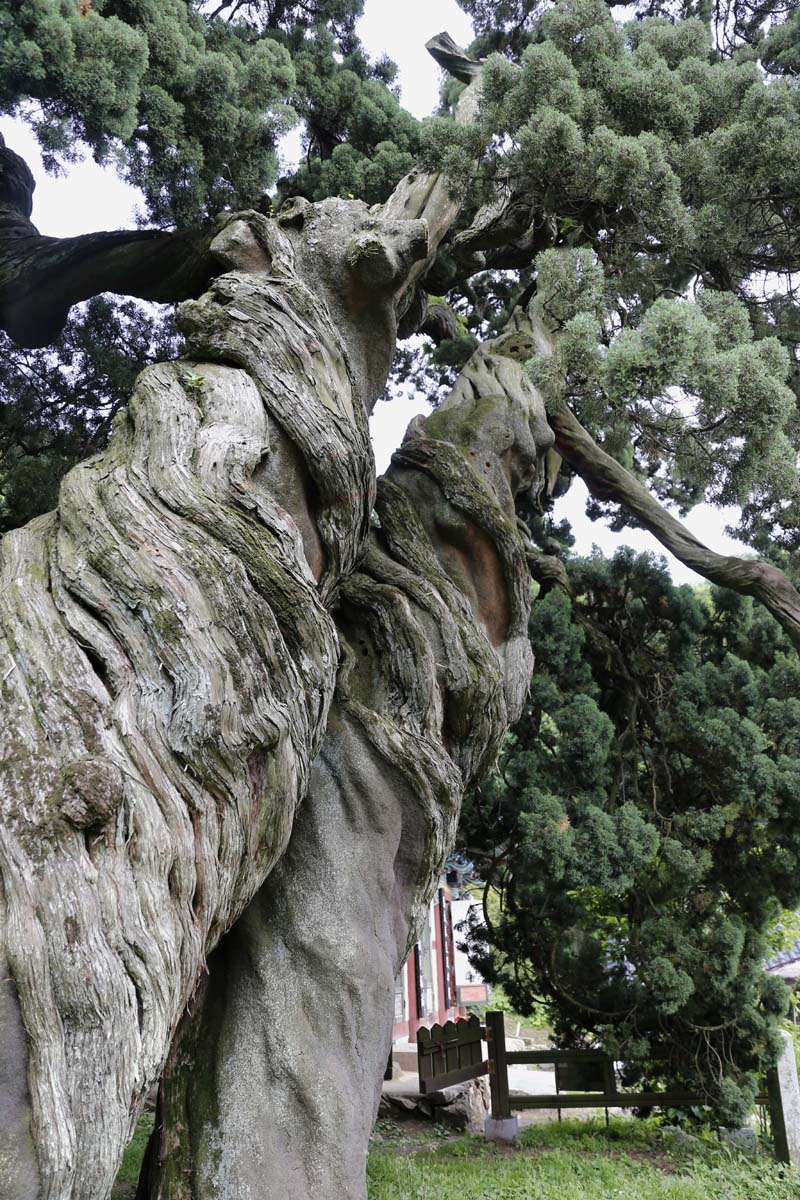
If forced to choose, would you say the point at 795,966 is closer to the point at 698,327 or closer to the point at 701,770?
the point at 701,770

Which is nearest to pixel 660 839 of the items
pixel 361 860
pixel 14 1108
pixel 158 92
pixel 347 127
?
pixel 361 860

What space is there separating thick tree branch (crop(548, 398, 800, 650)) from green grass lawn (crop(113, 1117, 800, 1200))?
3.05m

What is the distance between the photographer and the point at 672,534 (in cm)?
550

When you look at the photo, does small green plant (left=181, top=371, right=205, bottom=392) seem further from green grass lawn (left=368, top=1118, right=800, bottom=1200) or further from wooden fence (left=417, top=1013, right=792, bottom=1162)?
wooden fence (left=417, top=1013, right=792, bottom=1162)

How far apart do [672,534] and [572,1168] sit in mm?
3842

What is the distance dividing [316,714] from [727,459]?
2.40 meters

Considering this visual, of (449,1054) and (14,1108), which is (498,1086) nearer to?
(449,1054)

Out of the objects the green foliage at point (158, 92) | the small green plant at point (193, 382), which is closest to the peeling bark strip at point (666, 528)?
the green foliage at point (158, 92)

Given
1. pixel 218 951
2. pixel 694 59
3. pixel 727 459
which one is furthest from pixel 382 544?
pixel 694 59

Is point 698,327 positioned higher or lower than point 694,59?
lower

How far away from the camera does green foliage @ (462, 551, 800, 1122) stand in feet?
18.7

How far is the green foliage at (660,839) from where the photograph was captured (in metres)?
5.71

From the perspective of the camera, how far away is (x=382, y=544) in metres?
4.43

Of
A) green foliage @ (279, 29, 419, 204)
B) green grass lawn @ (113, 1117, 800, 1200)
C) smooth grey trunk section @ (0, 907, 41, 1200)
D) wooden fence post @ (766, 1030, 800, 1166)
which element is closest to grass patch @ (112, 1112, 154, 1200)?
→ green grass lawn @ (113, 1117, 800, 1200)
